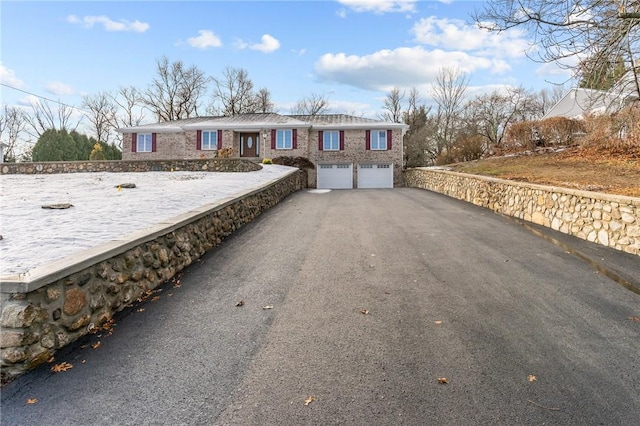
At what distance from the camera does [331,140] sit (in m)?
26.2

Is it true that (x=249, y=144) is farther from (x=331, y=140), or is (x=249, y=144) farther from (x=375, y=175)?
(x=375, y=175)

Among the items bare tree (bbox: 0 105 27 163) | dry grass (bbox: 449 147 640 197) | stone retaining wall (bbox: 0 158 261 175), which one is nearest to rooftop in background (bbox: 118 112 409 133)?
stone retaining wall (bbox: 0 158 261 175)

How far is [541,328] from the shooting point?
3.54 meters

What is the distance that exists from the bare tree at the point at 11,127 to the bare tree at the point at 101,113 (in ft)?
21.0

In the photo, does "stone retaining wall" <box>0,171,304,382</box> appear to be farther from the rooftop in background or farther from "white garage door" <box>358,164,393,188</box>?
the rooftop in background

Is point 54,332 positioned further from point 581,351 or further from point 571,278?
point 571,278

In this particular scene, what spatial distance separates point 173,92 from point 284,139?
23.6 metres

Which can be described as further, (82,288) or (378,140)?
(378,140)

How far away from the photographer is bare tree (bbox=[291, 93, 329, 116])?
47.4 m

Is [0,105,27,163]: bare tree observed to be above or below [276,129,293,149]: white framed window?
above

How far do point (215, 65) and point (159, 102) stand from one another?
7.71 m

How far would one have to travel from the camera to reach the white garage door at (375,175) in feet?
85.2

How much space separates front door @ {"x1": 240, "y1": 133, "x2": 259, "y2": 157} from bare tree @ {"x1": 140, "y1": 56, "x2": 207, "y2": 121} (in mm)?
18785

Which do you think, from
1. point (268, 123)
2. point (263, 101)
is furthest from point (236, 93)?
point (268, 123)
